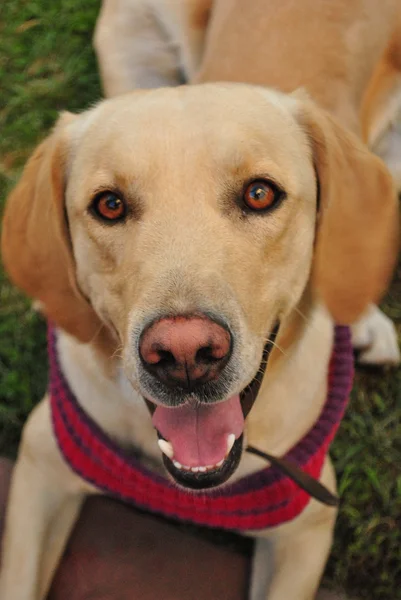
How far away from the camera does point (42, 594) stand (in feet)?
7.09

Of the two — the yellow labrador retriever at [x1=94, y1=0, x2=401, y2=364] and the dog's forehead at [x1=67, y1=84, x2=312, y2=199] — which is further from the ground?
the dog's forehead at [x1=67, y1=84, x2=312, y2=199]

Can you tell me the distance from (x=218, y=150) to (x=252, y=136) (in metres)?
0.10

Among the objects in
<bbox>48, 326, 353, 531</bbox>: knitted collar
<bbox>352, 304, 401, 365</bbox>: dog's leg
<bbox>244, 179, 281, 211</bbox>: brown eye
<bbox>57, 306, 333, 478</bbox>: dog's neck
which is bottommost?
<bbox>352, 304, 401, 365</bbox>: dog's leg

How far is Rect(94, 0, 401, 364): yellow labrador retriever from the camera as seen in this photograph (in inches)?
98.1

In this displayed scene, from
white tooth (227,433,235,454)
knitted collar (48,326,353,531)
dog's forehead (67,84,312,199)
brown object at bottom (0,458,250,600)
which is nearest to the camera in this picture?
dog's forehead (67,84,312,199)

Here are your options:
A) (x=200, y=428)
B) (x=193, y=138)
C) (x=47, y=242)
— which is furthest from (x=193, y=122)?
(x=200, y=428)

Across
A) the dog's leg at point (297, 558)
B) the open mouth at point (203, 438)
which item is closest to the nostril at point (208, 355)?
the open mouth at point (203, 438)

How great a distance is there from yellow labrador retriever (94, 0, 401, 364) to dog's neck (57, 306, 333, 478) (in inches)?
10.2

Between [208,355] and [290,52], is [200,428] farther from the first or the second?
[290,52]

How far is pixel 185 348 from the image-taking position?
1.33m

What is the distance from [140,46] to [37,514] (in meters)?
2.27

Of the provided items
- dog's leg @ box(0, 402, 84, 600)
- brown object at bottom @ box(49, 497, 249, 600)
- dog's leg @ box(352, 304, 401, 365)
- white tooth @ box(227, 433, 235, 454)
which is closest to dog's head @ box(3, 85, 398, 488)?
white tooth @ box(227, 433, 235, 454)

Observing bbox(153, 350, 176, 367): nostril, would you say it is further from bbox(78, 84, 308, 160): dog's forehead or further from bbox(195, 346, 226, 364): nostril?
bbox(78, 84, 308, 160): dog's forehead

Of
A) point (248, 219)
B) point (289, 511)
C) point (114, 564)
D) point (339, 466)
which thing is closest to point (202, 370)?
point (248, 219)
